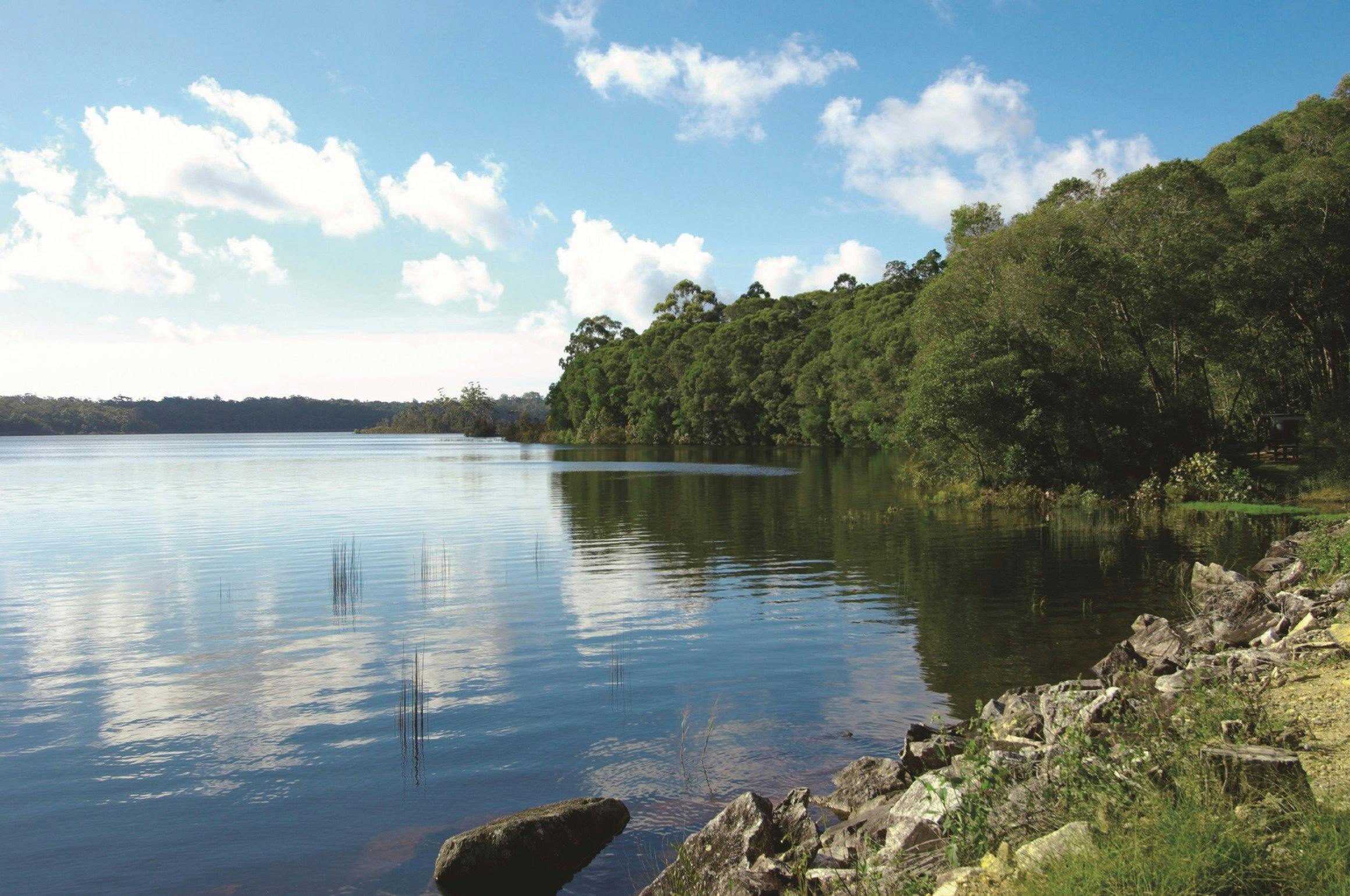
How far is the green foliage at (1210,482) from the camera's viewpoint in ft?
127

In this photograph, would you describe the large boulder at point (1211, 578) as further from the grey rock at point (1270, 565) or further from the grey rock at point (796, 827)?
the grey rock at point (796, 827)

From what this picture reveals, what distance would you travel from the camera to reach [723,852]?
352 inches

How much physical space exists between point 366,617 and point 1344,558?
20.8 metres

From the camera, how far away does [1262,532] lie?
101ft

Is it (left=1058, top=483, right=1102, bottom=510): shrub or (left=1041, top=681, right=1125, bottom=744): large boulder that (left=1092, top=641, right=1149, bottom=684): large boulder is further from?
(left=1058, top=483, right=1102, bottom=510): shrub

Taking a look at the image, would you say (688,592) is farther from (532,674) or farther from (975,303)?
(975,303)

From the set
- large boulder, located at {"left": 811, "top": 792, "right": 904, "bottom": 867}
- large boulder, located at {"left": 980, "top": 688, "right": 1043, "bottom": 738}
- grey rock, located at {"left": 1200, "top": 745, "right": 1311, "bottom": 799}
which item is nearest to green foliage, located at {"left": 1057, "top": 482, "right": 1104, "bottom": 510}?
large boulder, located at {"left": 980, "top": 688, "right": 1043, "bottom": 738}

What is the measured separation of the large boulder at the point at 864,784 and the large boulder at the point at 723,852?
1.42m

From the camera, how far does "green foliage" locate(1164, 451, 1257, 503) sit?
3884cm

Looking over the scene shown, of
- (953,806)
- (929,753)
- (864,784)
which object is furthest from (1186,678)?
(953,806)

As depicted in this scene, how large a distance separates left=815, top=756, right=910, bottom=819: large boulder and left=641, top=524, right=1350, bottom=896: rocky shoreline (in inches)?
0.6

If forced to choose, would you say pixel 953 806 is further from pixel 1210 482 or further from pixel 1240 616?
pixel 1210 482

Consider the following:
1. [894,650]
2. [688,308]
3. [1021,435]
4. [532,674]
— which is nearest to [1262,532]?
[1021,435]

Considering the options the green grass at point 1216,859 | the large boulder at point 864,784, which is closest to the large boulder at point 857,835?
the large boulder at point 864,784
